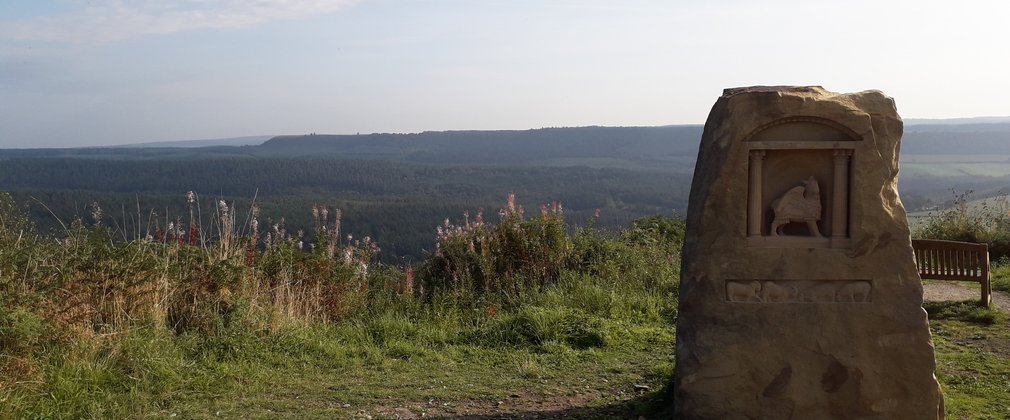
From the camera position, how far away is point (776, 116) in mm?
5023

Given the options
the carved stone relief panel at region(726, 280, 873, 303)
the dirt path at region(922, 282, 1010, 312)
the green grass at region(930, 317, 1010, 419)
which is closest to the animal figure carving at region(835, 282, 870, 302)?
the carved stone relief panel at region(726, 280, 873, 303)

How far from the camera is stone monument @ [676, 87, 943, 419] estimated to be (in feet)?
16.5

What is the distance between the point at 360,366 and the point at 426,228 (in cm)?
1773

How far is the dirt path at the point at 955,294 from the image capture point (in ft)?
30.1

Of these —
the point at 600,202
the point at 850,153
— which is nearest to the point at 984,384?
the point at 850,153

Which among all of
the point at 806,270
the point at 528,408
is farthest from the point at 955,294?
the point at 528,408

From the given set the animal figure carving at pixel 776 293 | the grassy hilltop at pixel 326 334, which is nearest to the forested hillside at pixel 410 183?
the grassy hilltop at pixel 326 334

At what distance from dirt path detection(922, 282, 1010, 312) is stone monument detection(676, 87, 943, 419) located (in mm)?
4454

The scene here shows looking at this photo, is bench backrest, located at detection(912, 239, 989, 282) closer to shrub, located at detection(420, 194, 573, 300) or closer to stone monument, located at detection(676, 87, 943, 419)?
shrub, located at detection(420, 194, 573, 300)

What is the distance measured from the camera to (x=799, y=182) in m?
5.16

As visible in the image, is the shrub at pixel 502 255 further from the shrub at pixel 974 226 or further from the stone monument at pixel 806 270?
the shrub at pixel 974 226

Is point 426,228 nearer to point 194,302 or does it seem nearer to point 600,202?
point 194,302

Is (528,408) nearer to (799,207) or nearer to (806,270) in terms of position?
(806,270)

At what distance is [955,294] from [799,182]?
6032 millimetres
